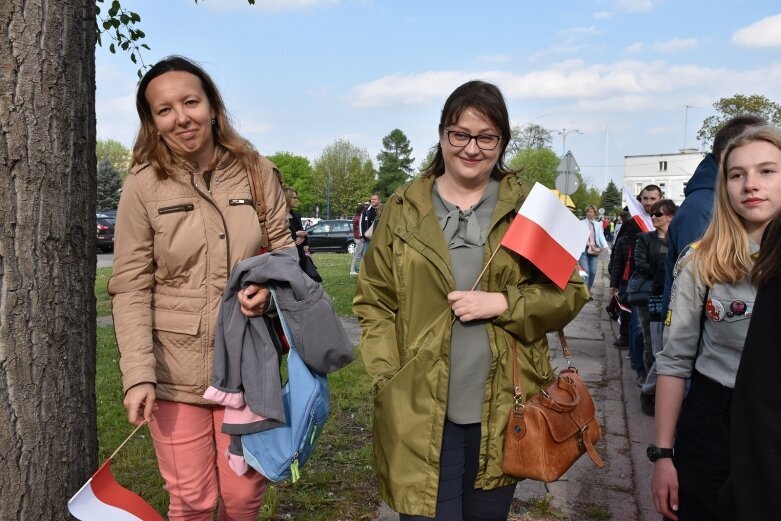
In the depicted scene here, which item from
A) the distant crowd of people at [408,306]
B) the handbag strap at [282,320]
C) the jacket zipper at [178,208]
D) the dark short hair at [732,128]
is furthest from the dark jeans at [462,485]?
the dark short hair at [732,128]

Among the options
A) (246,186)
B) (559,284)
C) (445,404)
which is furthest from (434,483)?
(246,186)

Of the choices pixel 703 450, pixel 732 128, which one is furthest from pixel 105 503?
pixel 732 128

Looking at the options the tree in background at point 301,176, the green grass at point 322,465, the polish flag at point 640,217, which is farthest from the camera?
the tree in background at point 301,176

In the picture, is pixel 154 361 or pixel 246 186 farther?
pixel 246 186

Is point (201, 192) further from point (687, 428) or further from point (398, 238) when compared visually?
point (687, 428)

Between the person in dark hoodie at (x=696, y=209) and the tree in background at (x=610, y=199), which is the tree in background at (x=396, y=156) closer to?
the tree in background at (x=610, y=199)

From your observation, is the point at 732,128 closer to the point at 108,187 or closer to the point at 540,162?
the point at 108,187

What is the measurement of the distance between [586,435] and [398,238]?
96 centimetres

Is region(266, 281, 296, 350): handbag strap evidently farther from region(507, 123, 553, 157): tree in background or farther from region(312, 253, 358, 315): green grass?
region(507, 123, 553, 157): tree in background

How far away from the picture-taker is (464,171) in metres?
2.53

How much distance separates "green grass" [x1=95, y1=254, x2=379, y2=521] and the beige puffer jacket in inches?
59.7

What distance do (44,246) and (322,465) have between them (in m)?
2.70

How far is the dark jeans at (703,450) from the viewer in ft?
7.13

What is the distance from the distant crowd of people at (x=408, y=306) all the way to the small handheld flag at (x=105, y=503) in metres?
0.23
